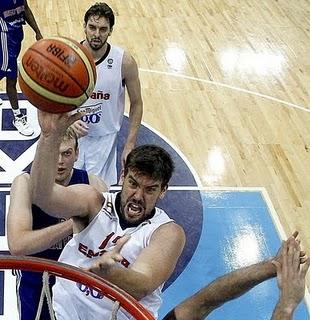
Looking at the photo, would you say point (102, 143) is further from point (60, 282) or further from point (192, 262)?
point (60, 282)

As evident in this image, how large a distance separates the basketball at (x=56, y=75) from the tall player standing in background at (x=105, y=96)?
4.80 feet

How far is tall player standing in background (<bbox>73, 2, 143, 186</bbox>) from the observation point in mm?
4176

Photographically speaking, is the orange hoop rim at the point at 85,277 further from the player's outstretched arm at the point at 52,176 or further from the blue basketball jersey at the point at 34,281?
the blue basketball jersey at the point at 34,281

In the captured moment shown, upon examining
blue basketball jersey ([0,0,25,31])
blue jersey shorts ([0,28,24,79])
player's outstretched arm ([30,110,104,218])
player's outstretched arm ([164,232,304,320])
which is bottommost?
player's outstretched arm ([164,232,304,320])

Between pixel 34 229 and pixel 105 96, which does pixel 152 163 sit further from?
pixel 105 96

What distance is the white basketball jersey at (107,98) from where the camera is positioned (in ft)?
14.1

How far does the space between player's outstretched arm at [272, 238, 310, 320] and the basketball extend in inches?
40.7

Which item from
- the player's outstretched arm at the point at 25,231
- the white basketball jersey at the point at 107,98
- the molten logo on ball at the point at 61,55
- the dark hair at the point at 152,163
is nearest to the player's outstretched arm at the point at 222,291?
the dark hair at the point at 152,163

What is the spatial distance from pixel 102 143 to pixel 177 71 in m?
3.20

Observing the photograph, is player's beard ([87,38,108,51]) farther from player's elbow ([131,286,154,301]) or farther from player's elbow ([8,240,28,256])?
player's elbow ([131,286,154,301])

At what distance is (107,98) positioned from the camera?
4.38 m

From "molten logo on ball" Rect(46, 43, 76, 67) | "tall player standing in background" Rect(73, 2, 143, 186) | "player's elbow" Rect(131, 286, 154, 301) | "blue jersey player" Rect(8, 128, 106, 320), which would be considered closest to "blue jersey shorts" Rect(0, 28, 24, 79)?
"tall player standing in background" Rect(73, 2, 143, 186)

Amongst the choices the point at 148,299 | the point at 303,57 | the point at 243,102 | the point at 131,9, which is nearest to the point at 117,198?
the point at 148,299

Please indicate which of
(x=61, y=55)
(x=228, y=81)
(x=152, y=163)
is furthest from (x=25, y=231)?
(x=228, y=81)
